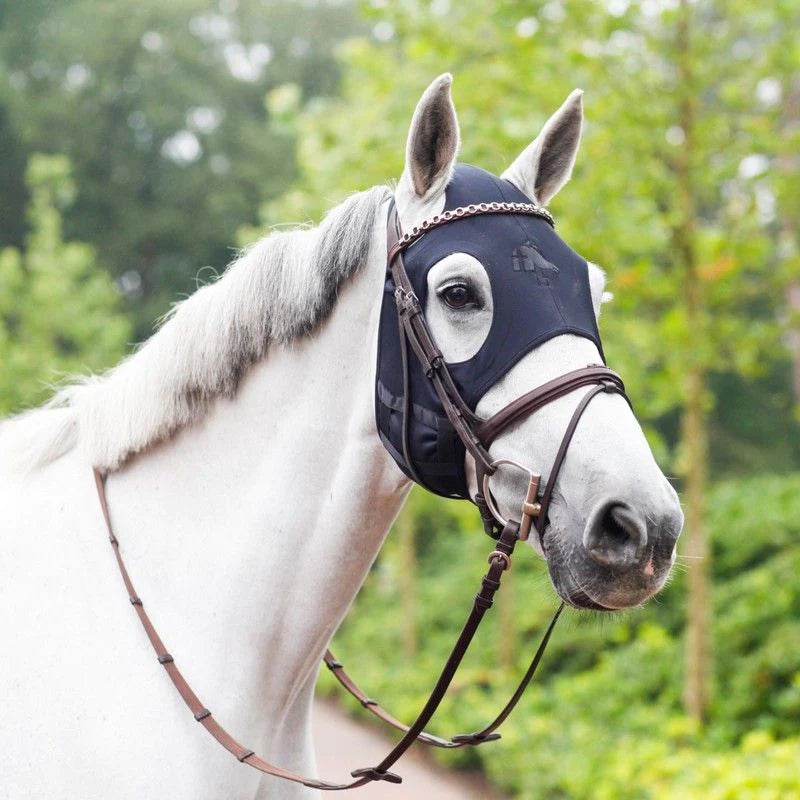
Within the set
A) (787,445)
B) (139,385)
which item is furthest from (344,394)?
(787,445)

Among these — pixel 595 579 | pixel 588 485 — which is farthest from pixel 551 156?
pixel 595 579

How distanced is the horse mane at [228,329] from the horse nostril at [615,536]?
84 cm

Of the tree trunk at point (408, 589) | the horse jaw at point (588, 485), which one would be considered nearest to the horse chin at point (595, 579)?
the horse jaw at point (588, 485)

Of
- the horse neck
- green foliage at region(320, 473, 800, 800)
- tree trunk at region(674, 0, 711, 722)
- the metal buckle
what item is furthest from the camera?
tree trunk at region(674, 0, 711, 722)

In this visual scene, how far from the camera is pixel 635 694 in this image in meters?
7.31

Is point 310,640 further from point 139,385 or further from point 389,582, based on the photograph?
point 389,582

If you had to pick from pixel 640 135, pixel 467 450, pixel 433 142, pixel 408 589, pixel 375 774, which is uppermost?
pixel 640 135

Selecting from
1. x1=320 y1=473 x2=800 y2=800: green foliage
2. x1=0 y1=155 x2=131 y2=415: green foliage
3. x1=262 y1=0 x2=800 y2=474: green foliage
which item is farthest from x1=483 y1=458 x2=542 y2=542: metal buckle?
x1=0 y1=155 x2=131 y2=415: green foliage

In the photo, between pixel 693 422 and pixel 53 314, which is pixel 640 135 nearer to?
pixel 693 422

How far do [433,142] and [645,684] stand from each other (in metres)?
6.41

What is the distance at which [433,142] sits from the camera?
2.02 meters

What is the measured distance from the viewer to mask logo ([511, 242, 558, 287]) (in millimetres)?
1873

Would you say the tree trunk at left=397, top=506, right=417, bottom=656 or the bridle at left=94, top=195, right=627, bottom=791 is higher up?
the bridle at left=94, top=195, right=627, bottom=791

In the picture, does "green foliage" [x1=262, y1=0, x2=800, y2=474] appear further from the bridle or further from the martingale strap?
the martingale strap
